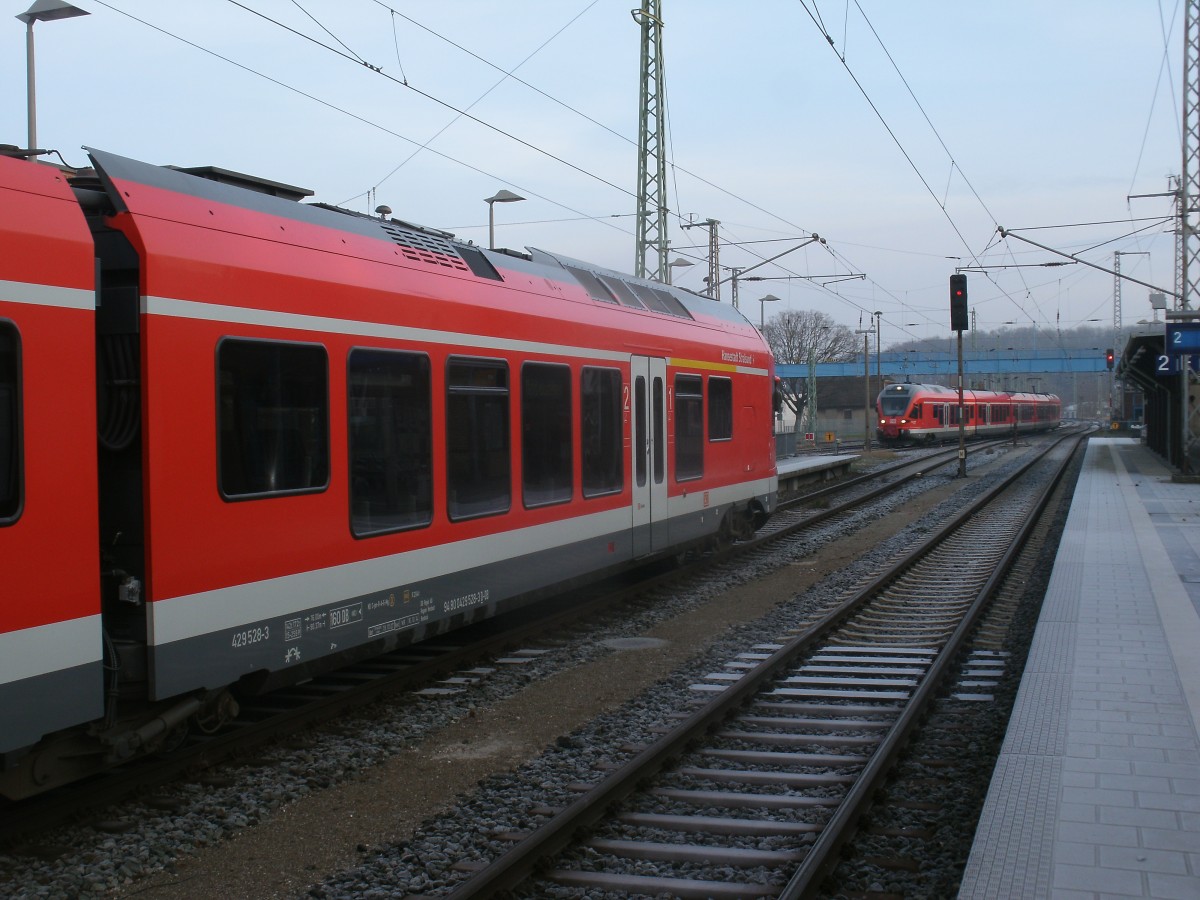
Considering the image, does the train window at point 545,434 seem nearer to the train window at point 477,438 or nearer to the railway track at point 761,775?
the train window at point 477,438

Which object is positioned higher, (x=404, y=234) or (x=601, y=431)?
(x=404, y=234)

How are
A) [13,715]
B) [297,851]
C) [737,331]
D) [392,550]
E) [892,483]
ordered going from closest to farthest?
[13,715]
[297,851]
[392,550]
[737,331]
[892,483]

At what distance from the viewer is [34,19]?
1134 cm

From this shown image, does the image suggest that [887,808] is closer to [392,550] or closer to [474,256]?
[392,550]

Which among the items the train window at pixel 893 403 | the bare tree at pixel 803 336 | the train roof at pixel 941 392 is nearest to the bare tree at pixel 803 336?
the bare tree at pixel 803 336

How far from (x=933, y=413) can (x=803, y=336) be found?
4484 centimetres

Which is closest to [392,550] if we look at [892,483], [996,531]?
[996,531]

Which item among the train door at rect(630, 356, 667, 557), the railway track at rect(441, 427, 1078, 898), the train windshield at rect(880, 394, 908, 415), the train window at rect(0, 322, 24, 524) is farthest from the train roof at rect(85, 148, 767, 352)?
the train windshield at rect(880, 394, 908, 415)

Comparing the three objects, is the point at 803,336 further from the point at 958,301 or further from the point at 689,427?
the point at 689,427

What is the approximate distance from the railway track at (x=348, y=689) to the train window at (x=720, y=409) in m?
1.65

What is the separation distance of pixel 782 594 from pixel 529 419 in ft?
14.7

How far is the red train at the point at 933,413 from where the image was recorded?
4978cm

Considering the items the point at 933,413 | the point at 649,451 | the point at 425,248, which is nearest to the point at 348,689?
the point at 425,248

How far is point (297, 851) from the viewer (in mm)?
5074
